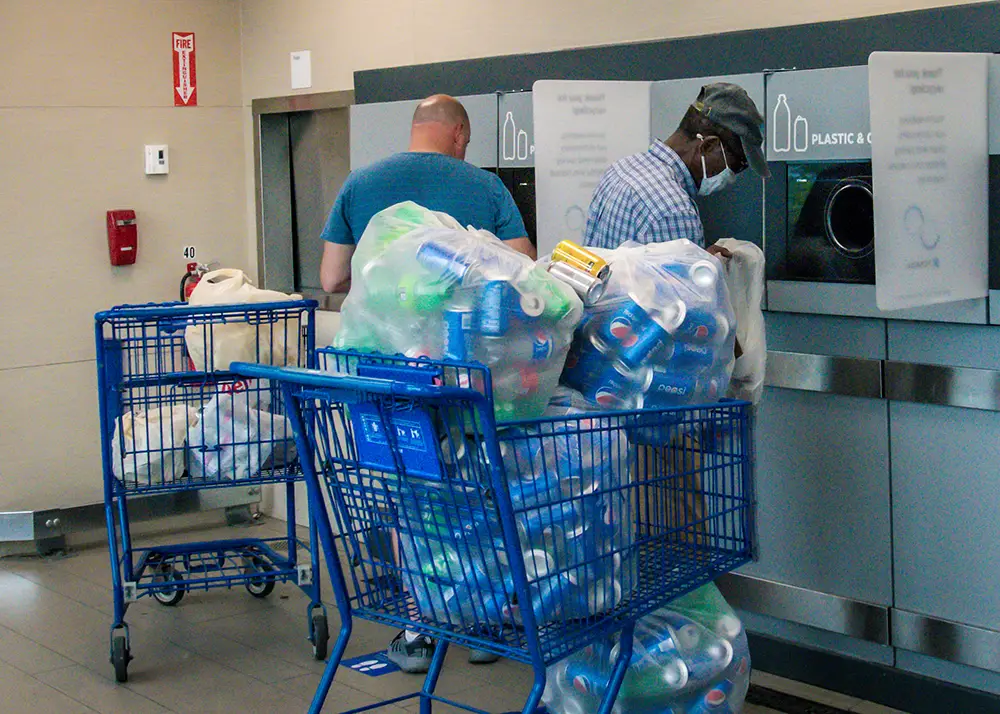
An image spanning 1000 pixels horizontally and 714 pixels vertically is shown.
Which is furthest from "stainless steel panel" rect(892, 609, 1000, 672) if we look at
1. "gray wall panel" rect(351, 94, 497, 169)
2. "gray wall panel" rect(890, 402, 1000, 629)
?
"gray wall panel" rect(351, 94, 497, 169)

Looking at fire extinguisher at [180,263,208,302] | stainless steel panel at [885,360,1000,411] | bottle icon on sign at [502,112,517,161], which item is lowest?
stainless steel panel at [885,360,1000,411]

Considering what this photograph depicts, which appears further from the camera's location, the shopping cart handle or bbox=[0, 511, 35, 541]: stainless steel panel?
Result: bbox=[0, 511, 35, 541]: stainless steel panel

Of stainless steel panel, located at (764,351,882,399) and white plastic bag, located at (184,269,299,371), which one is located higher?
white plastic bag, located at (184,269,299,371)

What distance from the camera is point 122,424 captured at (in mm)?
3982

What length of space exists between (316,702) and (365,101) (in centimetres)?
333

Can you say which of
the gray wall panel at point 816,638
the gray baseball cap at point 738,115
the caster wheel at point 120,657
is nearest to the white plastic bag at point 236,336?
the caster wheel at point 120,657

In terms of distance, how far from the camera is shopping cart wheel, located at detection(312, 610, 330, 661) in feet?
13.6

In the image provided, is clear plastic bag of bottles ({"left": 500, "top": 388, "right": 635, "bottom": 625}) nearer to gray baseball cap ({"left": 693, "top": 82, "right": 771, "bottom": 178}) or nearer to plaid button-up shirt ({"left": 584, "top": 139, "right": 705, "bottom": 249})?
plaid button-up shirt ({"left": 584, "top": 139, "right": 705, "bottom": 249})

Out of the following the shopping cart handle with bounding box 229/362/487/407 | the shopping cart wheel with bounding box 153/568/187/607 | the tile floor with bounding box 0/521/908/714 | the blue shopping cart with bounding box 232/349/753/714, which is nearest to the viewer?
the shopping cart handle with bounding box 229/362/487/407

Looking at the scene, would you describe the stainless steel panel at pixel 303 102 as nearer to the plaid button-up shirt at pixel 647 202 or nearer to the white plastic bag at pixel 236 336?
the white plastic bag at pixel 236 336

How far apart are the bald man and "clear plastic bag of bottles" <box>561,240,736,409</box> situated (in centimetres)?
143

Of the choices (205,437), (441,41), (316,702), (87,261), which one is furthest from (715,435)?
(87,261)

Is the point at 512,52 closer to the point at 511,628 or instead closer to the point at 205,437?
the point at 205,437

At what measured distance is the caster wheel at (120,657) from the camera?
3920mm
